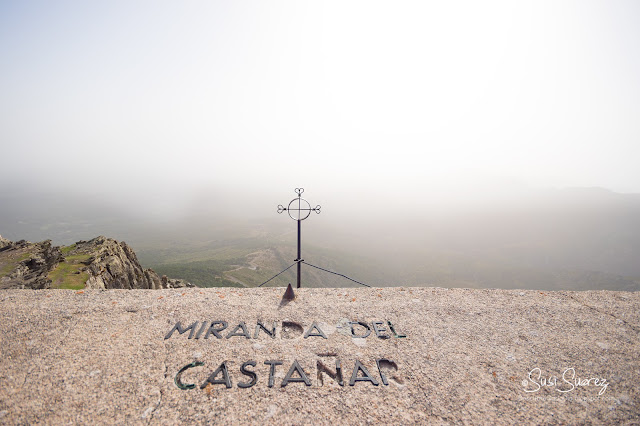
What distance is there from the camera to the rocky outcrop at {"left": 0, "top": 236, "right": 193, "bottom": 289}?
1226 cm

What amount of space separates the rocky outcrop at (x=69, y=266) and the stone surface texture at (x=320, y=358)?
2334 millimetres

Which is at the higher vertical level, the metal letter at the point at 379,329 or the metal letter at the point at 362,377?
the metal letter at the point at 379,329

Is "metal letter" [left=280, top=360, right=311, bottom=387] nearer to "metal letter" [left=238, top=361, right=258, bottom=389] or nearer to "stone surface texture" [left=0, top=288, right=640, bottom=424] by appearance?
"stone surface texture" [left=0, top=288, right=640, bottom=424]

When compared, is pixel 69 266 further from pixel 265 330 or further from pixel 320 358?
pixel 320 358

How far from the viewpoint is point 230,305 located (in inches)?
388

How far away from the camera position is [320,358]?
7.23 meters

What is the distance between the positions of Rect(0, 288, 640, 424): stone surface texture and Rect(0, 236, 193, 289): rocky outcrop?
2334 mm

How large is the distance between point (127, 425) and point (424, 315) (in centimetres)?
854

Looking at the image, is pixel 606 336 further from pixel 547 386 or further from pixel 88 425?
pixel 88 425

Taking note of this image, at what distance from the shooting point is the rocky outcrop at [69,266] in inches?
483

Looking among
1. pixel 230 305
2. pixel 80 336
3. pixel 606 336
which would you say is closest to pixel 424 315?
pixel 606 336

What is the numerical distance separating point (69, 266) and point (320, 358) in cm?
1546

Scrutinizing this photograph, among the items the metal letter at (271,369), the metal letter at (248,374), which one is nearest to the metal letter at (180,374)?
the metal letter at (248,374)

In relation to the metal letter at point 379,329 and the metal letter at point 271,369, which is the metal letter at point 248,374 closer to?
the metal letter at point 271,369
